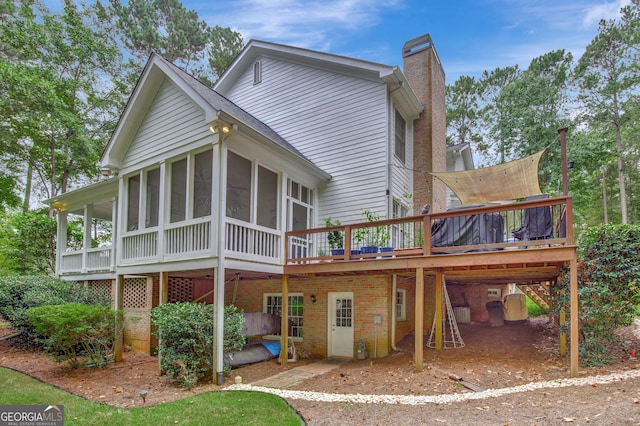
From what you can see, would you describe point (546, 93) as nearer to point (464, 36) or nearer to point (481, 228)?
point (464, 36)

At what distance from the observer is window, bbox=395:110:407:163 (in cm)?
1229

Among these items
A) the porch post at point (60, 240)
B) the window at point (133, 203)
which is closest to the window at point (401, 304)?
the window at point (133, 203)

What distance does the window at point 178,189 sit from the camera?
949 centimetres

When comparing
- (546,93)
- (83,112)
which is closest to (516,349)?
(546,93)

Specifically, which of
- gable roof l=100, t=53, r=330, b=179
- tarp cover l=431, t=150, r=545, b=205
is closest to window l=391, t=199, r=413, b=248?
tarp cover l=431, t=150, r=545, b=205

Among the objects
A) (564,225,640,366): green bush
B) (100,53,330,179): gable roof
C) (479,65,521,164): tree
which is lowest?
(564,225,640,366): green bush

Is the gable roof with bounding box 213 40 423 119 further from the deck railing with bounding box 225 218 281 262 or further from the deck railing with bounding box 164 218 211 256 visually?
the deck railing with bounding box 164 218 211 256

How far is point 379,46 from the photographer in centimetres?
1706

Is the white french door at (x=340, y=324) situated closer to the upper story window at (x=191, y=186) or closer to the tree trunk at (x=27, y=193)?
the upper story window at (x=191, y=186)

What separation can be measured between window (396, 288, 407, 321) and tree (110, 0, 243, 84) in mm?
19276

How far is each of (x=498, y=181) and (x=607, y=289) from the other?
3.92m

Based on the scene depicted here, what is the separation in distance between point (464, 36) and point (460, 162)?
18.3 ft

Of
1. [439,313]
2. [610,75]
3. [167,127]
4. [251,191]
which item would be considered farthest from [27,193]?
[610,75]

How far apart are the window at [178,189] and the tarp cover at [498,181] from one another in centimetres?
646
